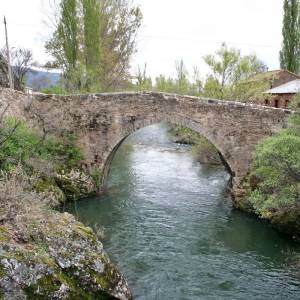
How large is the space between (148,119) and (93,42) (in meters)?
9.13

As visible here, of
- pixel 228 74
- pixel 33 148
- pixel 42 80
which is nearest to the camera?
pixel 33 148

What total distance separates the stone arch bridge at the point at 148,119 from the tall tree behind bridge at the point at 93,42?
5.84 metres

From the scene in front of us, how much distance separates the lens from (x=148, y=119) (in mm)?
14812

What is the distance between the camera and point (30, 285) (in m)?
6.49

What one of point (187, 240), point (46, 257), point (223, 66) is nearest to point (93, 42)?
point (223, 66)

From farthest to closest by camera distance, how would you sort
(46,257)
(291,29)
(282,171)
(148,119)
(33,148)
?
(291,29) < (148,119) < (33,148) < (282,171) < (46,257)

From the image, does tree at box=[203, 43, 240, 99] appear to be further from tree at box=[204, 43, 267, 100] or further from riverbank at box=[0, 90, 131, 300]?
riverbank at box=[0, 90, 131, 300]

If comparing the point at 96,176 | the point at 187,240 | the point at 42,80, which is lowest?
the point at 187,240

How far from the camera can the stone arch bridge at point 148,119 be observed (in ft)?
45.7

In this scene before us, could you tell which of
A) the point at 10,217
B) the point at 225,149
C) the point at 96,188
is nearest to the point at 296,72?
the point at 225,149

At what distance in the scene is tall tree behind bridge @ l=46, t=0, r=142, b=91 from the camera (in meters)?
21.6

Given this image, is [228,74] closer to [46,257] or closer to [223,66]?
[223,66]

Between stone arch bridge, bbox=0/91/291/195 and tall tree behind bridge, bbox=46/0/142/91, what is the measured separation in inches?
230

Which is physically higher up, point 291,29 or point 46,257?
point 291,29
